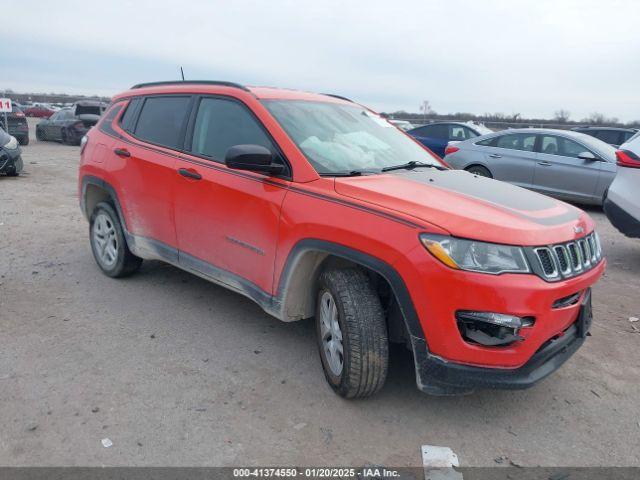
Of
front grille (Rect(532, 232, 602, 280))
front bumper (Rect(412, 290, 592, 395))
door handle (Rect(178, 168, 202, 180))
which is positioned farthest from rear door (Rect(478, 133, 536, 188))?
front bumper (Rect(412, 290, 592, 395))

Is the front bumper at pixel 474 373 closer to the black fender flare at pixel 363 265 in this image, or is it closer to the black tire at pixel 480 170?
the black fender flare at pixel 363 265

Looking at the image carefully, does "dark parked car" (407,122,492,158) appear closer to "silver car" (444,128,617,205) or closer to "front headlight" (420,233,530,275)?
"silver car" (444,128,617,205)

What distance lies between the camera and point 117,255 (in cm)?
490

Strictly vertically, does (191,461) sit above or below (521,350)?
below

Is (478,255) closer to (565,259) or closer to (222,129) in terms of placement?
(565,259)

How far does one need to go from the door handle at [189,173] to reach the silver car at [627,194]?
184 inches

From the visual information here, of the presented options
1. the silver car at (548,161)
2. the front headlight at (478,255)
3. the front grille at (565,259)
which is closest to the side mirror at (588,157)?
the silver car at (548,161)

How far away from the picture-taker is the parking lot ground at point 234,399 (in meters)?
2.65

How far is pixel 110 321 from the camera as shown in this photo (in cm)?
409

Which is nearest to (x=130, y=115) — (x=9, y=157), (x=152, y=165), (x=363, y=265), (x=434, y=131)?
(x=152, y=165)

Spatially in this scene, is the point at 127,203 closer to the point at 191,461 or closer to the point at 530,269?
the point at 191,461

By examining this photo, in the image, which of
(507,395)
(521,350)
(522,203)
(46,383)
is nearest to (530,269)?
(521,350)

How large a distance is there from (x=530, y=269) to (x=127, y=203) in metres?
3.44

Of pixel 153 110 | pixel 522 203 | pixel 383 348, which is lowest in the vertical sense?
pixel 383 348
